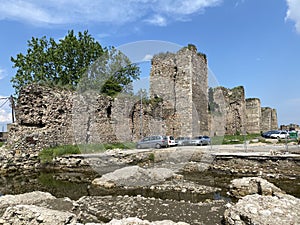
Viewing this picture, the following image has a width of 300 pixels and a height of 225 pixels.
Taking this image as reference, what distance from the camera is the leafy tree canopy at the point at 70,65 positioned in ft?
98.8

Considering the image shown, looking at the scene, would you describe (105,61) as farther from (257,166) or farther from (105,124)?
(257,166)

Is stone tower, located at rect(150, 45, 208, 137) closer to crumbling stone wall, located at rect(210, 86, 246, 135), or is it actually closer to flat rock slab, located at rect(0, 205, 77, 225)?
crumbling stone wall, located at rect(210, 86, 246, 135)

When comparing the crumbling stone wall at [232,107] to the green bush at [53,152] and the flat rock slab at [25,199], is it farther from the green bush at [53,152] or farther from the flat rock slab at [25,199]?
the flat rock slab at [25,199]

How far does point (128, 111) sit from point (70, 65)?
13.2 meters

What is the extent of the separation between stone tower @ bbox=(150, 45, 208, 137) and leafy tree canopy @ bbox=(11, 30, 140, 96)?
5627 mm

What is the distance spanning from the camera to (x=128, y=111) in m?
23.5

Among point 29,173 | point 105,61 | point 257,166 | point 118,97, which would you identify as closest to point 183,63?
point 118,97

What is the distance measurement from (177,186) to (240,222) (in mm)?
3992

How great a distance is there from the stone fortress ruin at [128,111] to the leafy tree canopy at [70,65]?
244 inches

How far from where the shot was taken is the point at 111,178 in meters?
9.25

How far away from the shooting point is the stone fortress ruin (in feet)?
56.2

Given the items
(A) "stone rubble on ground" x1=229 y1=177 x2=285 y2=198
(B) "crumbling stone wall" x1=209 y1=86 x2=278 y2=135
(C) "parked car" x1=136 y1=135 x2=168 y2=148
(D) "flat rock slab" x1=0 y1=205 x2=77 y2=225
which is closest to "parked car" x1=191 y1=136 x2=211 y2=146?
(C) "parked car" x1=136 y1=135 x2=168 y2=148

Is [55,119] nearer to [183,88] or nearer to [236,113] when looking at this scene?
[183,88]

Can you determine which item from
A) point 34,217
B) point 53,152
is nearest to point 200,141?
point 53,152
